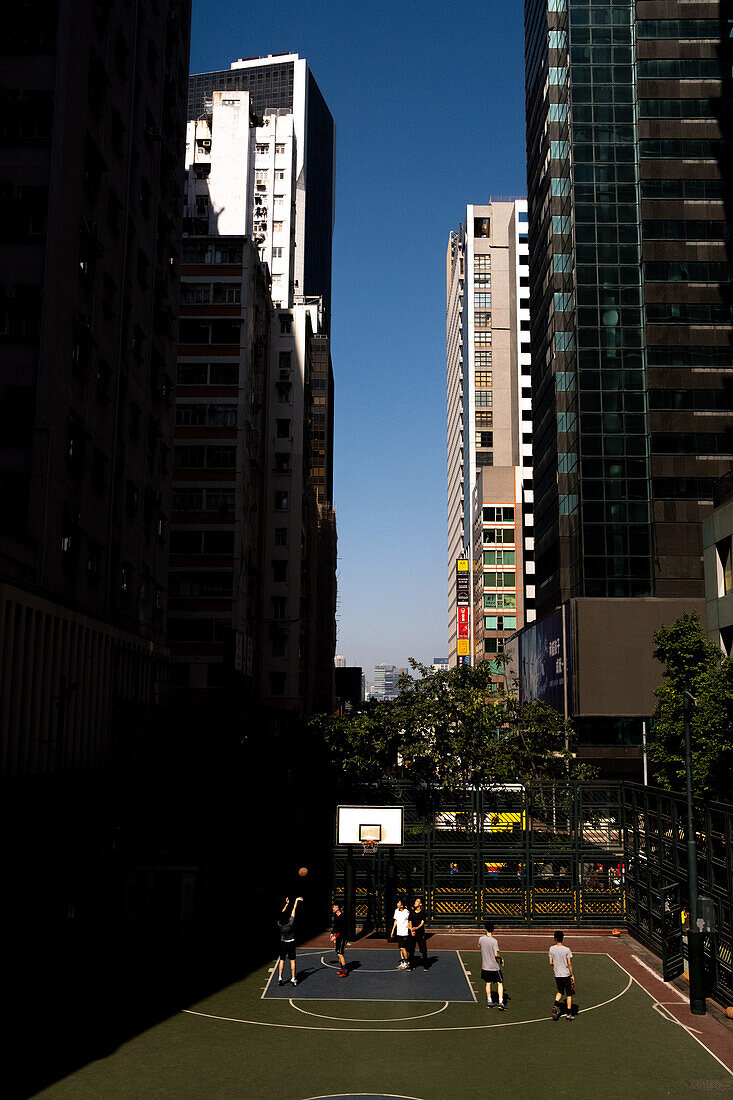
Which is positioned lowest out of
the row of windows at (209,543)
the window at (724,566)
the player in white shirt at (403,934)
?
the player in white shirt at (403,934)

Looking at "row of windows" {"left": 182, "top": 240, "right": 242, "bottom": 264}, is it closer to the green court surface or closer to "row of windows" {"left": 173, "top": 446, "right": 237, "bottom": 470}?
"row of windows" {"left": 173, "top": 446, "right": 237, "bottom": 470}

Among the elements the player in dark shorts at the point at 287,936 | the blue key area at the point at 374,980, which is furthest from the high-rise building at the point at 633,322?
the player in dark shorts at the point at 287,936

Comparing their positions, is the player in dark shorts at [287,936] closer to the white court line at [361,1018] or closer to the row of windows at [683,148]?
the white court line at [361,1018]

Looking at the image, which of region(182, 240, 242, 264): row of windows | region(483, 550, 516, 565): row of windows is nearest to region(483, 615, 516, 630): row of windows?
region(483, 550, 516, 565): row of windows

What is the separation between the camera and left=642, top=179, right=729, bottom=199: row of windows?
75.7 m

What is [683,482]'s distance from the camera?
73.8 meters

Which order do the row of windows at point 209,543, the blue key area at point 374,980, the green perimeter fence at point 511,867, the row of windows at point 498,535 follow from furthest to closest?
the row of windows at point 498,535, the row of windows at point 209,543, the green perimeter fence at point 511,867, the blue key area at point 374,980

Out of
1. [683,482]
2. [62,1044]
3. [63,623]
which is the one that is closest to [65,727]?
[63,623]

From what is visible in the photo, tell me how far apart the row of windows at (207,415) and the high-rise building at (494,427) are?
59.6 meters

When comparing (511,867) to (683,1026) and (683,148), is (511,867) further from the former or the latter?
(683,148)

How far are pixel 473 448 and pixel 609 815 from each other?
4589 inches

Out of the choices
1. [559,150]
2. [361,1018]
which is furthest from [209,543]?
[361,1018]

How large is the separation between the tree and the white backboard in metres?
16.0

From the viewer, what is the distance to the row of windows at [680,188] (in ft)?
248
